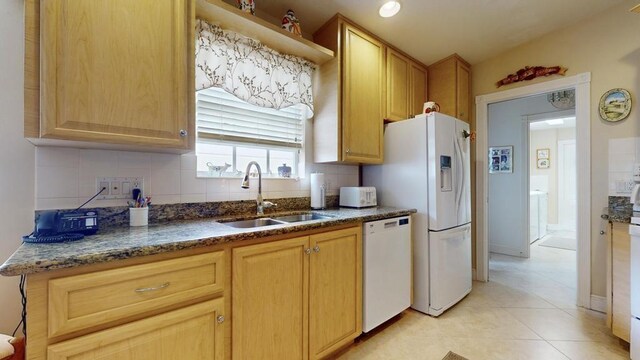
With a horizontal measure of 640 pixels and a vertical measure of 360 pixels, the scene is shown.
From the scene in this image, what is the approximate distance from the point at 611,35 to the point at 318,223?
303 cm

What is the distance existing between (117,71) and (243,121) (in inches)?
34.7

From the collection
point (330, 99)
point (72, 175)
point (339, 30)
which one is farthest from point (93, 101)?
point (339, 30)

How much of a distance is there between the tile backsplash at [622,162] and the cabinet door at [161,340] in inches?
123

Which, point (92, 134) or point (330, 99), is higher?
point (330, 99)

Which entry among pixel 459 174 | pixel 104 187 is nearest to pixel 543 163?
pixel 459 174

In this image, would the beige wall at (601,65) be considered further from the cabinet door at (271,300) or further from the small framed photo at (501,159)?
the cabinet door at (271,300)

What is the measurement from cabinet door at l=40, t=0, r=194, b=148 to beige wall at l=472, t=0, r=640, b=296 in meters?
3.24

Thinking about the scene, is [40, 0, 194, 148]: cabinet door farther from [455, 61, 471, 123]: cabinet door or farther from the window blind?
[455, 61, 471, 123]: cabinet door

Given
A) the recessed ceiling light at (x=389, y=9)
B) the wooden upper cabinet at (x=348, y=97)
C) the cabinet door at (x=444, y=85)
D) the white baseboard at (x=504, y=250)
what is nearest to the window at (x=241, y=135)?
the wooden upper cabinet at (x=348, y=97)

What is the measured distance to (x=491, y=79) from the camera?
2947 mm

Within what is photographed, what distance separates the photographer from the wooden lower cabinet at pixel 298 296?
122 cm

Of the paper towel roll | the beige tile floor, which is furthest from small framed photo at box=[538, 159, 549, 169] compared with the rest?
the paper towel roll

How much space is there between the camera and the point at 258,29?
173cm

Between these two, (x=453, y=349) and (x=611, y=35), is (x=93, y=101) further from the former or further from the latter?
(x=611, y=35)
